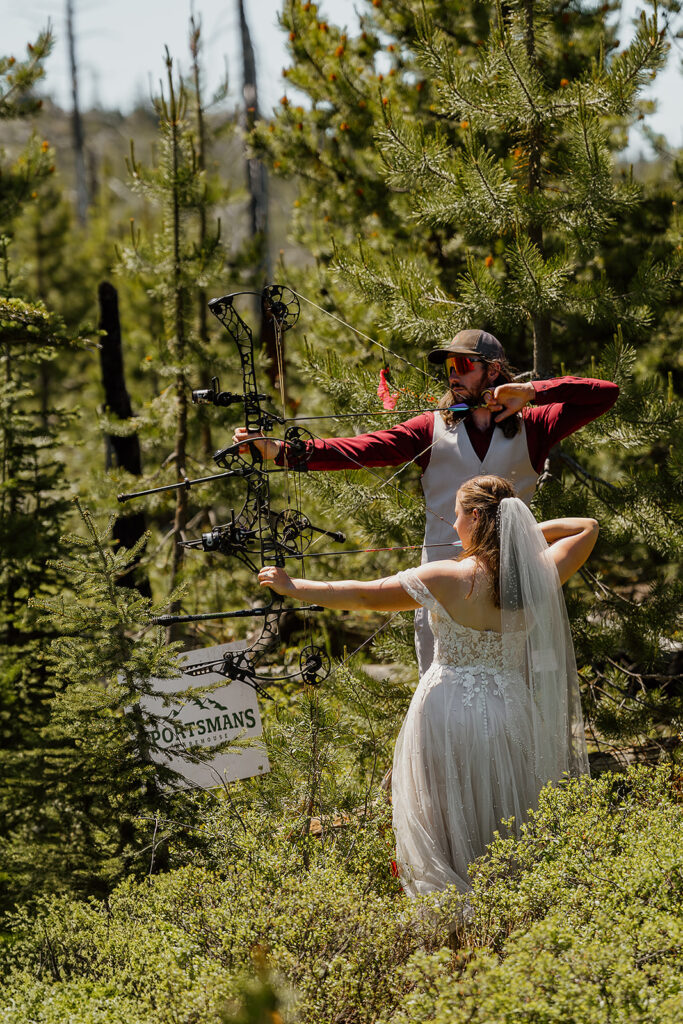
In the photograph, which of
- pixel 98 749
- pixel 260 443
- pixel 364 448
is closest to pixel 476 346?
pixel 364 448

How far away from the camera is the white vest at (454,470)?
353 centimetres

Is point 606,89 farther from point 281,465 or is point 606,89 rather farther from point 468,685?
point 468,685

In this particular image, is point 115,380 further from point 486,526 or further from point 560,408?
point 486,526

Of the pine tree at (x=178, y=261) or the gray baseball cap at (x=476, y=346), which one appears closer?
the gray baseball cap at (x=476, y=346)

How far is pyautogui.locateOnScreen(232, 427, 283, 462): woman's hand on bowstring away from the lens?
3318 millimetres

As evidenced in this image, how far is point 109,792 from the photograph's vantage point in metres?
4.07

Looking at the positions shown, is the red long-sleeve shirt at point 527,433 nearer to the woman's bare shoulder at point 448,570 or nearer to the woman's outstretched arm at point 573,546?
the woman's outstretched arm at point 573,546

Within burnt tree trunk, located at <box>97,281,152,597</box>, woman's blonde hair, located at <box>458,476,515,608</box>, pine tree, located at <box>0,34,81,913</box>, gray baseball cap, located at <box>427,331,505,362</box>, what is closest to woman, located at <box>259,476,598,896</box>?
woman's blonde hair, located at <box>458,476,515,608</box>

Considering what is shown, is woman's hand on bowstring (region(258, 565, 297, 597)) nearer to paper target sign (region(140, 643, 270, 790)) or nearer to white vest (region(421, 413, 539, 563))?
white vest (region(421, 413, 539, 563))

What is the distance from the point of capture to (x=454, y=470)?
3604mm

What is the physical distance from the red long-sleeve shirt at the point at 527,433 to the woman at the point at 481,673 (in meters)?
0.45

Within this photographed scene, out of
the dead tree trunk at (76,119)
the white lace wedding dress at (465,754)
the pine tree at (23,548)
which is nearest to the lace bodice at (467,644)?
the white lace wedding dress at (465,754)

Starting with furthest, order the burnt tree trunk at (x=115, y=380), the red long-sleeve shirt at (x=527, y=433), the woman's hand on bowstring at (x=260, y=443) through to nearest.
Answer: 1. the burnt tree trunk at (x=115, y=380)
2. the red long-sleeve shirt at (x=527, y=433)
3. the woman's hand on bowstring at (x=260, y=443)

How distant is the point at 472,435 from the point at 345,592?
90 centimetres
